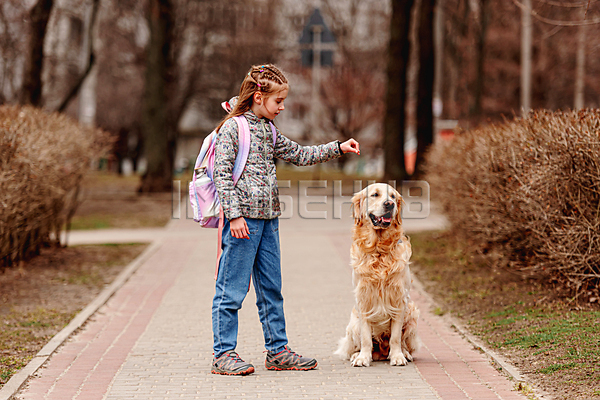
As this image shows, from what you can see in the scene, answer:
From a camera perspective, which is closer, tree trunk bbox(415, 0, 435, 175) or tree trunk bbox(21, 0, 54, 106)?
tree trunk bbox(21, 0, 54, 106)

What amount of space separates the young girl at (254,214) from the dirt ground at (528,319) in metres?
1.81

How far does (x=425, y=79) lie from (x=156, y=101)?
8.10m

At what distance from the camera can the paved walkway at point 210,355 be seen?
546 centimetres

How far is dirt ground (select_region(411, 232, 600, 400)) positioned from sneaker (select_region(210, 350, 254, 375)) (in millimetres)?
2039

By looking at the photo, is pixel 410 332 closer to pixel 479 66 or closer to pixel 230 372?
pixel 230 372

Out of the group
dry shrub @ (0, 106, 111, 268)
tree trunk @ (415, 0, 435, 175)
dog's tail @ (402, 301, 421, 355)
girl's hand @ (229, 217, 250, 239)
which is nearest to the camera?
girl's hand @ (229, 217, 250, 239)

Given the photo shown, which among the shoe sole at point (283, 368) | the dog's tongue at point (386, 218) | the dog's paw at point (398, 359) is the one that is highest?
the dog's tongue at point (386, 218)

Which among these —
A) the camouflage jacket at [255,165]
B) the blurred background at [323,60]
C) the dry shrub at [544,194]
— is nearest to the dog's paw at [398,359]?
the camouflage jacket at [255,165]

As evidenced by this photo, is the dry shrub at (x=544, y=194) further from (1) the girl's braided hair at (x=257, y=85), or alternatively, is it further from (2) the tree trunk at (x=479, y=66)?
(2) the tree trunk at (x=479, y=66)

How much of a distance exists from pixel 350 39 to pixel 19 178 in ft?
107

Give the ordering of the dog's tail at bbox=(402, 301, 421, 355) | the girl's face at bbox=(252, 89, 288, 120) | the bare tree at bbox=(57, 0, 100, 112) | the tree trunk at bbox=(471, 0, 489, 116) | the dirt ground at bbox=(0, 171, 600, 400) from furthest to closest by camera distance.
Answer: the tree trunk at bbox=(471, 0, 489, 116)
the bare tree at bbox=(57, 0, 100, 112)
the dog's tail at bbox=(402, 301, 421, 355)
the dirt ground at bbox=(0, 171, 600, 400)
the girl's face at bbox=(252, 89, 288, 120)

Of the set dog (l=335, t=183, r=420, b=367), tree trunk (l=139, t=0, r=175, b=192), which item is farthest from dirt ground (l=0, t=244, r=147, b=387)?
tree trunk (l=139, t=0, r=175, b=192)

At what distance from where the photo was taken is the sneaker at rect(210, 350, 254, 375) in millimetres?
5812

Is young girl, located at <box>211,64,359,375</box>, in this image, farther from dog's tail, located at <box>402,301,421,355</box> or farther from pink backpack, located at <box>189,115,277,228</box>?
dog's tail, located at <box>402,301,421,355</box>
